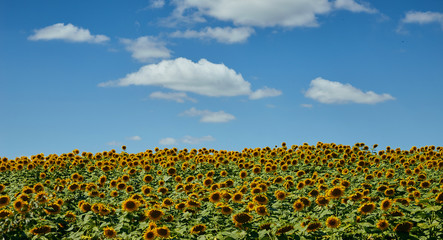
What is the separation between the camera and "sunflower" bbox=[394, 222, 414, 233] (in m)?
7.20

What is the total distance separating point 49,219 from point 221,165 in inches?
325

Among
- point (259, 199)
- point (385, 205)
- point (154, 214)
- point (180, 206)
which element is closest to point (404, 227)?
point (385, 205)

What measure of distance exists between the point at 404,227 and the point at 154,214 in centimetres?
447

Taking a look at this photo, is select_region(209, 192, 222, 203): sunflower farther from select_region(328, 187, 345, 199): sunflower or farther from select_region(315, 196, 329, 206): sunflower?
select_region(328, 187, 345, 199): sunflower

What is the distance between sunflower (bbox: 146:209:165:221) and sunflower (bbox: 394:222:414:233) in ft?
13.8

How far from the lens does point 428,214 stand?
7953 millimetres

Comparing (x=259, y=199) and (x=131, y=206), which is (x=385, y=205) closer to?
(x=259, y=199)

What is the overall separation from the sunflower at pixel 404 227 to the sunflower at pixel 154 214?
13.8ft

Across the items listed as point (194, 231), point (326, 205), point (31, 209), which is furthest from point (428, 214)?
point (31, 209)

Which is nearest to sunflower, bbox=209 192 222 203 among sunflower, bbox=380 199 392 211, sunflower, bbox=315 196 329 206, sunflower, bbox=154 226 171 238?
sunflower, bbox=154 226 171 238

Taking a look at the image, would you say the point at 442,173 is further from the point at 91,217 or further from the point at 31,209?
the point at 31,209

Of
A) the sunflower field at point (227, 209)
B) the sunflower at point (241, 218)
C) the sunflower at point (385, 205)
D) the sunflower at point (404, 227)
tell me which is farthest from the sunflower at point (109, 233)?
the sunflower at point (385, 205)

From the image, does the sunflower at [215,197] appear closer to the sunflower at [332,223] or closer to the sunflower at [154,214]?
the sunflower at [154,214]

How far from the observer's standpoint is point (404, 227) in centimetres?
723
